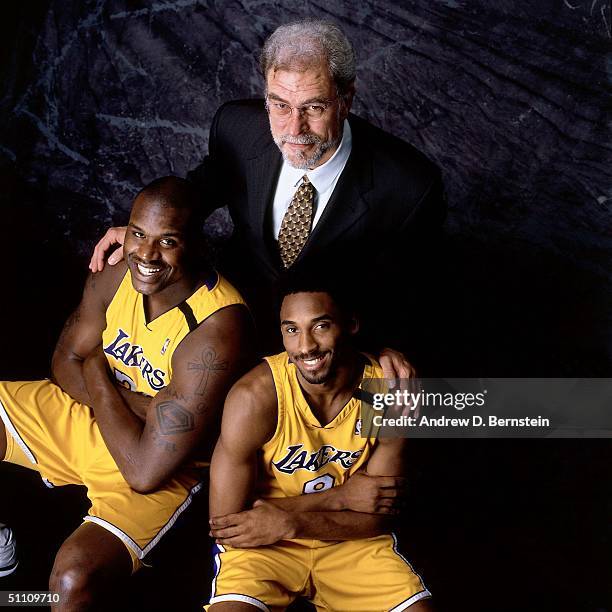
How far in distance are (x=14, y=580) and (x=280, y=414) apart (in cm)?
102

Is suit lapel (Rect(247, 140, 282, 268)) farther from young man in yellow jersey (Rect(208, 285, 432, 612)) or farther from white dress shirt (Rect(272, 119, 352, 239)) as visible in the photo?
young man in yellow jersey (Rect(208, 285, 432, 612))

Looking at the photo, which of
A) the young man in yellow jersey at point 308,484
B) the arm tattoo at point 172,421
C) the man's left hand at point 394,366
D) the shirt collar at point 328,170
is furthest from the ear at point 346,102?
the arm tattoo at point 172,421

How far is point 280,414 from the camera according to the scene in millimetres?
2217

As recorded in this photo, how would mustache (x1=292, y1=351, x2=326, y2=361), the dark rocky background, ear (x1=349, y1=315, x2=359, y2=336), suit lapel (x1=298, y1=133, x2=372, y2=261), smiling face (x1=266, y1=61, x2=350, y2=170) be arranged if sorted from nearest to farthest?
mustache (x1=292, y1=351, x2=326, y2=361), ear (x1=349, y1=315, x2=359, y2=336), smiling face (x1=266, y1=61, x2=350, y2=170), suit lapel (x1=298, y1=133, x2=372, y2=261), the dark rocky background

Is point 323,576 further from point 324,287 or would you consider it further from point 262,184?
point 262,184

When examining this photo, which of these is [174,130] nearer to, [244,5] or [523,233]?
[244,5]

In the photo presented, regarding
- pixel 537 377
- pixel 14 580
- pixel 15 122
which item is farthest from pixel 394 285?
pixel 15 122

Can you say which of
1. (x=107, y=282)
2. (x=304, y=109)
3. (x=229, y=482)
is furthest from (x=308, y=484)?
(x=304, y=109)

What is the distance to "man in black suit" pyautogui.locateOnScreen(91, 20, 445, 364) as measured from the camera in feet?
7.84

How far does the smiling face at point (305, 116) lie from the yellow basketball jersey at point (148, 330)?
42cm

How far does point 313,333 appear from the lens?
7.09 ft

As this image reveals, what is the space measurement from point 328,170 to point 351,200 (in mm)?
116

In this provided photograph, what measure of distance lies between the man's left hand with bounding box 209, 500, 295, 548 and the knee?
1.10 ft

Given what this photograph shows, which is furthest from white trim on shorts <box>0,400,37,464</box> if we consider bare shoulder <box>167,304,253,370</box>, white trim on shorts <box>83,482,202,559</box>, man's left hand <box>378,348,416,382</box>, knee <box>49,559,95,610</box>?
man's left hand <box>378,348,416,382</box>
